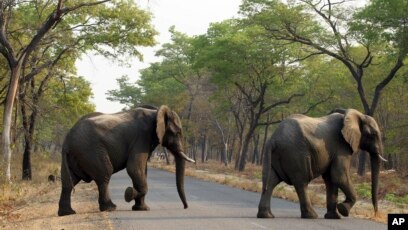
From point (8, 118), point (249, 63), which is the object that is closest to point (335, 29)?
point (249, 63)

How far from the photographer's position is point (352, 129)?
13.5 meters

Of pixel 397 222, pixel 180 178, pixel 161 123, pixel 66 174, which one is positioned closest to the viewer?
pixel 397 222

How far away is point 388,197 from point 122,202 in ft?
34.1

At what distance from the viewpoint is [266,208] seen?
42.7 feet

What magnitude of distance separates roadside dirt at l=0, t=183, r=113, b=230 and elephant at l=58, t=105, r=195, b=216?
0.75m

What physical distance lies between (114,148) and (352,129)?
616cm

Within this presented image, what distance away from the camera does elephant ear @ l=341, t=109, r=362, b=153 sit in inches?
524

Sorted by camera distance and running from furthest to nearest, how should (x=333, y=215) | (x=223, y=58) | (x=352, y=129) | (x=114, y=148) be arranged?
(x=223, y=58) → (x=114, y=148) → (x=352, y=129) → (x=333, y=215)

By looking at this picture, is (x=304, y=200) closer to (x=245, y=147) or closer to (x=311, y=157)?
(x=311, y=157)

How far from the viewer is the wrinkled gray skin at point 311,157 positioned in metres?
13.0

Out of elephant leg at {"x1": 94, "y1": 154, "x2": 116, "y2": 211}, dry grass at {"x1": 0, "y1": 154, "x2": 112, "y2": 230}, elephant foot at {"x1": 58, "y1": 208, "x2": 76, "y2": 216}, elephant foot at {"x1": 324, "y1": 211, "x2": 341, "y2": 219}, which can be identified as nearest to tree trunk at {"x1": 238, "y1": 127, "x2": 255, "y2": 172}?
dry grass at {"x1": 0, "y1": 154, "x2": 112, "y2": 230}

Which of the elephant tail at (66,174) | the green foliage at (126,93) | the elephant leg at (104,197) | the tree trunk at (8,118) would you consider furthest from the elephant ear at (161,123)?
the green foliage at (126,93)

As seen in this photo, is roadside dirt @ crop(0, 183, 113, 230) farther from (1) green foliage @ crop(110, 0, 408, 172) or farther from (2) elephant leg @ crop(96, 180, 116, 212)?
(1) green foliage @ crop(110, 0, 408, 172)

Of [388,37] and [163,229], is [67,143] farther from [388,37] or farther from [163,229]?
[388,37]
